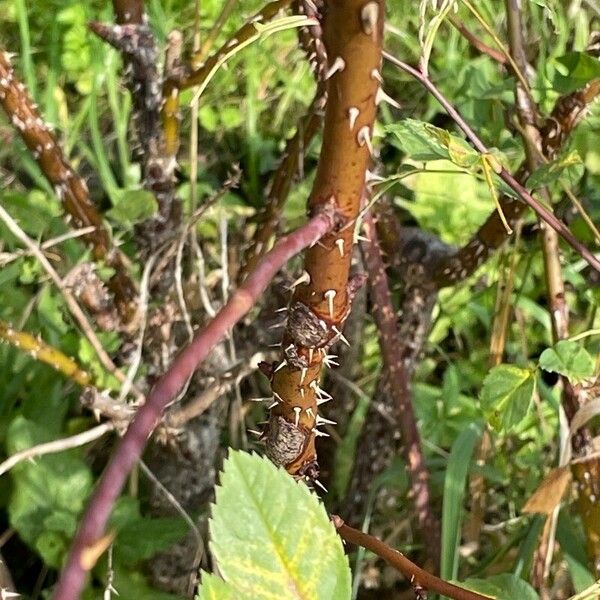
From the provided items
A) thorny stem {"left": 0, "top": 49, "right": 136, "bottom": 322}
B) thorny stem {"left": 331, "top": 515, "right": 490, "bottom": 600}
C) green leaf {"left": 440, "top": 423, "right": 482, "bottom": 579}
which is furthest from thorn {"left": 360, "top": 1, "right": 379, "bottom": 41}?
green leaf {"left": 440, "top": 423, "right": 482, "bottom": 579}

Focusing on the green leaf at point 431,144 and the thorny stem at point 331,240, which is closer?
the thorny stem at point 331,240

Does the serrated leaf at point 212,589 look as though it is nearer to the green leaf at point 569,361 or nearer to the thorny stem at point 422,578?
the thorny stem at point 422,578

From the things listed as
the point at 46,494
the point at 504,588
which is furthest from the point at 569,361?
the point at 46,494

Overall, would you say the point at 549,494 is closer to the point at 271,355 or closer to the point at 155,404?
the point at 271,355

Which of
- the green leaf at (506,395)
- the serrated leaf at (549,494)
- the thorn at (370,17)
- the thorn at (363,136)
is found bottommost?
the serrated leaf at (549,494)

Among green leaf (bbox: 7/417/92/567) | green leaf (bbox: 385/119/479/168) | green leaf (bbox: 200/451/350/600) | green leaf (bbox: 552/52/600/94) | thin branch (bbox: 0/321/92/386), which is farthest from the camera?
green leaf (bbox: 7/417/92/567)

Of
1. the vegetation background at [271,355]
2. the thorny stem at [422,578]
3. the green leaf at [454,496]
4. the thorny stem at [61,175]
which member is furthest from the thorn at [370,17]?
the green leaf at [454,496]

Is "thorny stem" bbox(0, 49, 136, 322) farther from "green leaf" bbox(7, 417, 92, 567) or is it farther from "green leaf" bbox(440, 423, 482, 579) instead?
"green leaf" bbox(440, 423, 482, 579)
